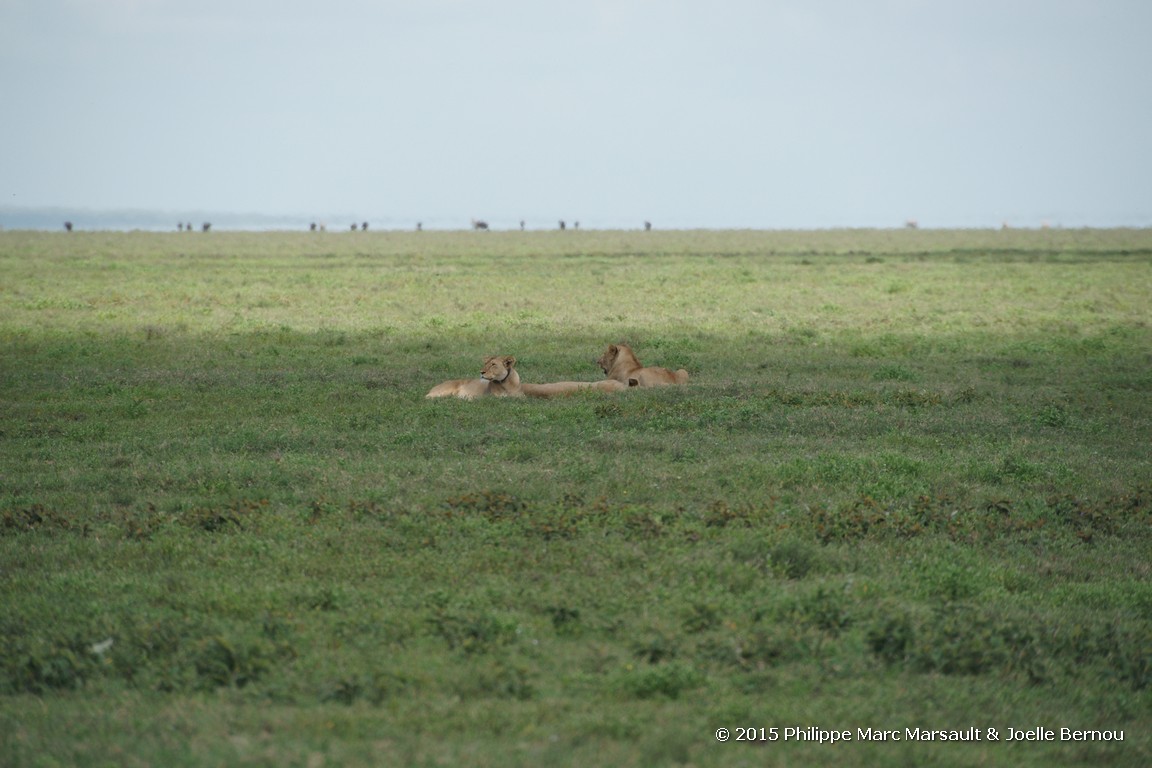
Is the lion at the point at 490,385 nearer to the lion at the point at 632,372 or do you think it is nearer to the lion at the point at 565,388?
the lion at the point at 565,388

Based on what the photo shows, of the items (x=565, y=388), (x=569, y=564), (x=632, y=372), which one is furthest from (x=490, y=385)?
(x=569, y=564)

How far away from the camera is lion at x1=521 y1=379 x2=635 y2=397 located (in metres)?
15.6

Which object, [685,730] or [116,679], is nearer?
[685,730]

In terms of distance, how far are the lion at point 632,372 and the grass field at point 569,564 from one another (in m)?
0.62

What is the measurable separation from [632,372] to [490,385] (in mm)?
2154

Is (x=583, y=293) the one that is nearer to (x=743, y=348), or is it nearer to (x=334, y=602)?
(x=743, y=348)

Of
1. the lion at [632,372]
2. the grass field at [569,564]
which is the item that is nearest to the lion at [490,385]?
the grass field at [569,564]

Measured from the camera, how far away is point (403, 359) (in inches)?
789

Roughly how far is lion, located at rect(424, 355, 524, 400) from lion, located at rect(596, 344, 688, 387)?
1.69 meters

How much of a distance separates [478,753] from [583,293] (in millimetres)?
29210

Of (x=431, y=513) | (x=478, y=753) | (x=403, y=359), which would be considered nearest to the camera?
(x=478, y=753)

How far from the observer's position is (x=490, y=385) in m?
15.6

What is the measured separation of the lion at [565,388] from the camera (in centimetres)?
1559

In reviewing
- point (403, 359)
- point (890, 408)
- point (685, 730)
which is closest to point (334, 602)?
point (685, 730)
